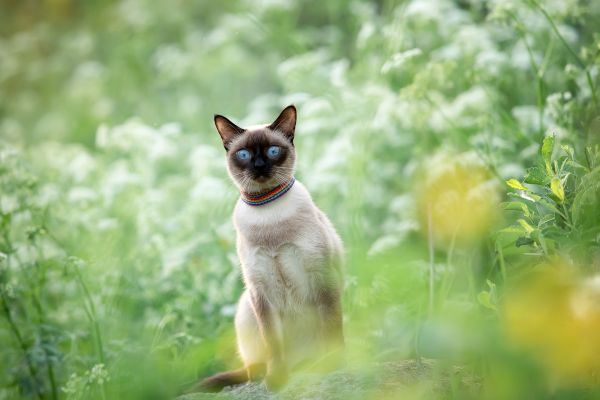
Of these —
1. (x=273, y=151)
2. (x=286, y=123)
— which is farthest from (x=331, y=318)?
(x=286, y=123)

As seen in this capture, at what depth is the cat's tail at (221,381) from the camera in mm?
2539

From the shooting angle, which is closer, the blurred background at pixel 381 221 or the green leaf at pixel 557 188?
the blurred background at pixel 381 221

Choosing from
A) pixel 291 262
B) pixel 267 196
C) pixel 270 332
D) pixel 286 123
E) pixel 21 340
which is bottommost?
pixel 270 332

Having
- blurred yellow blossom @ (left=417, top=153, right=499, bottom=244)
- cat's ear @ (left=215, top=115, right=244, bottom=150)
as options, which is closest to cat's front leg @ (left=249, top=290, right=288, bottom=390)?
cat's ear @ (left=215, top=115, right=244, bottom=150)

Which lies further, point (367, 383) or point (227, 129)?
point (227, 129)

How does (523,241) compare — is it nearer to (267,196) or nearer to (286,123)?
(267,196)

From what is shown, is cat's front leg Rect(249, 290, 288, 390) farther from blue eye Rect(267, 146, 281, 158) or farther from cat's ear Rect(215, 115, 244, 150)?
cat's ear Rect(215, 115, 244, 150)

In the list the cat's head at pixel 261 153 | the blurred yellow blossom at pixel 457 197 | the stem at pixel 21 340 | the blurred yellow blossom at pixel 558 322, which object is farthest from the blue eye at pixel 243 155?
the blurred yellow blossom at pixel 558 322

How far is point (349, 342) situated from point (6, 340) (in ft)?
6.04

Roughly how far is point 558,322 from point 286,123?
1.71 metres

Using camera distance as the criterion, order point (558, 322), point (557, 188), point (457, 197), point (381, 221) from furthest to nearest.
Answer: point (381, 221), point (457, 197), point (557, 188), point (558, 322)

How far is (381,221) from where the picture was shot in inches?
180

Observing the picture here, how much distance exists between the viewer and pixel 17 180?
10.2ft

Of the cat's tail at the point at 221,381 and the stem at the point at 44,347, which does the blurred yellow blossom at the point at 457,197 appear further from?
the stem at the point at 44,347
